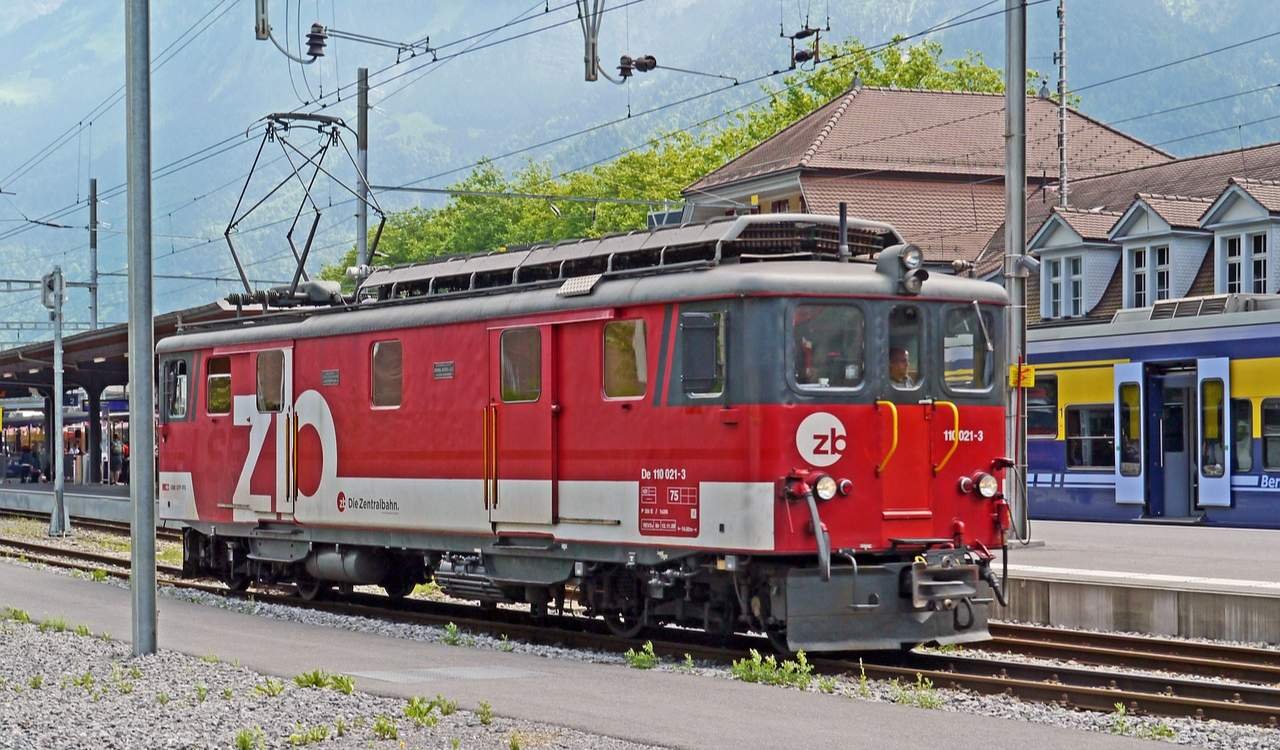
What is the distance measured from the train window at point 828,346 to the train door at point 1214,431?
1619 centimetres

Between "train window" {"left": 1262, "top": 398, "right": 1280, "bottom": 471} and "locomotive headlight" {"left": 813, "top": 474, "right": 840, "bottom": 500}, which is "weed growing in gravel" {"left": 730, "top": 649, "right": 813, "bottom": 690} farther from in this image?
"train window" {"left": 1262, "top": 398, "right": 1280, "bottom": 471}

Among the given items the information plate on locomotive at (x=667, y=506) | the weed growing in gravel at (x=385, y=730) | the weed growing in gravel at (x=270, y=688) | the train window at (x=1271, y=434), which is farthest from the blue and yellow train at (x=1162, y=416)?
the weed growing in gravel at (x=385, y=730)

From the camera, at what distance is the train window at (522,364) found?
50.7 ft

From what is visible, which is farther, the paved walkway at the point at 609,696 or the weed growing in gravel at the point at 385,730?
the weed growing in gravel at the point at 385,730

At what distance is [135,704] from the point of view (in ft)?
37.4

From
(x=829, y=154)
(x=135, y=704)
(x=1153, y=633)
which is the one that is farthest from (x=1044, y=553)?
(x=829, y=154)

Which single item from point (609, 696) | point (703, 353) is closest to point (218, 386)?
point (703, 353)

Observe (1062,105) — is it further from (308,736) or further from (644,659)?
(308,736)

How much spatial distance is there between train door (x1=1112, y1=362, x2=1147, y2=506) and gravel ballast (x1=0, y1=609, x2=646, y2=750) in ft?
66.8

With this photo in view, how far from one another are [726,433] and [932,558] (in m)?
1.93

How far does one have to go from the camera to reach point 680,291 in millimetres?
13969

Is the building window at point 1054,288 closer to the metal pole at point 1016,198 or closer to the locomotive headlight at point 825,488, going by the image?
the metal pole at point 1016,198

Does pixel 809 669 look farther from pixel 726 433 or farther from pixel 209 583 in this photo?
pixel 209 583

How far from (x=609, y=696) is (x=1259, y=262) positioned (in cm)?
2752
